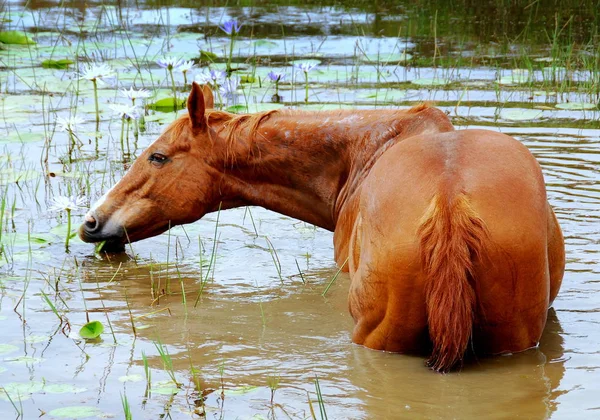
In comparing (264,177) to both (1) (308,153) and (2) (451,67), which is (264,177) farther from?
(2) (451,67)

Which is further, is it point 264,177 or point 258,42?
point 258,42

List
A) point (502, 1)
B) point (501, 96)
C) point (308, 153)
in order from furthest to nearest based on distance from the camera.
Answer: point (502, 1), point (501, 96), point (308, 153)

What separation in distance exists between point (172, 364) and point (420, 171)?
4.33 ft

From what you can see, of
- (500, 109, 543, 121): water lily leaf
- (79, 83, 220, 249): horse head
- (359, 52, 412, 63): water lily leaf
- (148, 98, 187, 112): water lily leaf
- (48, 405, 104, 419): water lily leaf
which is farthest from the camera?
(359, 52, 412, 63): water lily leaf

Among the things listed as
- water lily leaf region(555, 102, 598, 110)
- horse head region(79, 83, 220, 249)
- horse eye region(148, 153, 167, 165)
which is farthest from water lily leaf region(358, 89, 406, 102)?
horse eye region(148, 153, 167, 165)

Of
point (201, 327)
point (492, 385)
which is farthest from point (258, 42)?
point (492, 385)

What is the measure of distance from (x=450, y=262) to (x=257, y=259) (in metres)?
2.47

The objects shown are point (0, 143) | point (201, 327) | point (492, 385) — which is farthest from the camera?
point (0, 143)

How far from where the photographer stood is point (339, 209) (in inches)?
217

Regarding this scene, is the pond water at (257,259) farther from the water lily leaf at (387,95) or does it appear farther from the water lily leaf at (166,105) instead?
the water lily leaf at (166,105)

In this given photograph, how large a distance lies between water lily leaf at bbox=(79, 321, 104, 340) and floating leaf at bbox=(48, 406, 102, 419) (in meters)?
0.83

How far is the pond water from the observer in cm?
392

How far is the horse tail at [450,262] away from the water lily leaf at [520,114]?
500 cm

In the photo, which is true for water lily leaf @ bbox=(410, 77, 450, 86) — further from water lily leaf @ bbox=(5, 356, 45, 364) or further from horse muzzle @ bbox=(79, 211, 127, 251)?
water lily leaf @ bbox=(5, 356, 45, 364)
